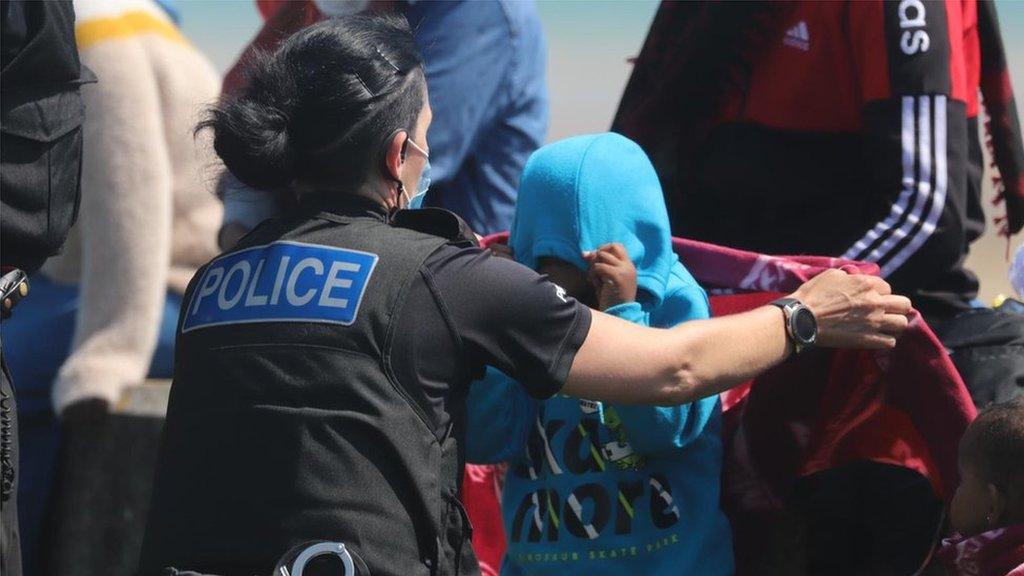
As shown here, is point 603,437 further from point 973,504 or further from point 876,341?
point 973,504

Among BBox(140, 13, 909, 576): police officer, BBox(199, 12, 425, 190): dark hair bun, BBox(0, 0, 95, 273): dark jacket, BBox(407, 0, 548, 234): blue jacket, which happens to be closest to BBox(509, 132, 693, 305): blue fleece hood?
BBox(140, 13, 909, 576): police officer

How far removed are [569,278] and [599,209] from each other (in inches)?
5.2

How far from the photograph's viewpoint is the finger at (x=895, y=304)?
2.63 metres

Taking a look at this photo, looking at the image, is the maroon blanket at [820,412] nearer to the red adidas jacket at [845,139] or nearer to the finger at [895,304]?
the finger at [895,304]

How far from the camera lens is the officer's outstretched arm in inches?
92.7

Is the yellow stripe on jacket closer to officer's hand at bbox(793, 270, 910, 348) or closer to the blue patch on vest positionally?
the blue patch on vest

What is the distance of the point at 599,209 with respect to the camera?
277 cm

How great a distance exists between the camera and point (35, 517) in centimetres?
418

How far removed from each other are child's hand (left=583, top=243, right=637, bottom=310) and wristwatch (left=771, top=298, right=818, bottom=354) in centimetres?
25

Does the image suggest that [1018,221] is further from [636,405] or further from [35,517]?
[35,517]

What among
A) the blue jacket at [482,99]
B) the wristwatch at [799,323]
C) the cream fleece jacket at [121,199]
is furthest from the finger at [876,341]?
the cream fleece jacket at [121,199]

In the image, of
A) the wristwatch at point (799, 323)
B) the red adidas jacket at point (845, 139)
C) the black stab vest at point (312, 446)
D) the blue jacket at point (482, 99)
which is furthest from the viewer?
the blue jacket at point (482, 99)

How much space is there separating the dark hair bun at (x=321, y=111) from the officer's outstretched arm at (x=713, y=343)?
415mm

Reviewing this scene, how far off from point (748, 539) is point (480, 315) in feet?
2.84
